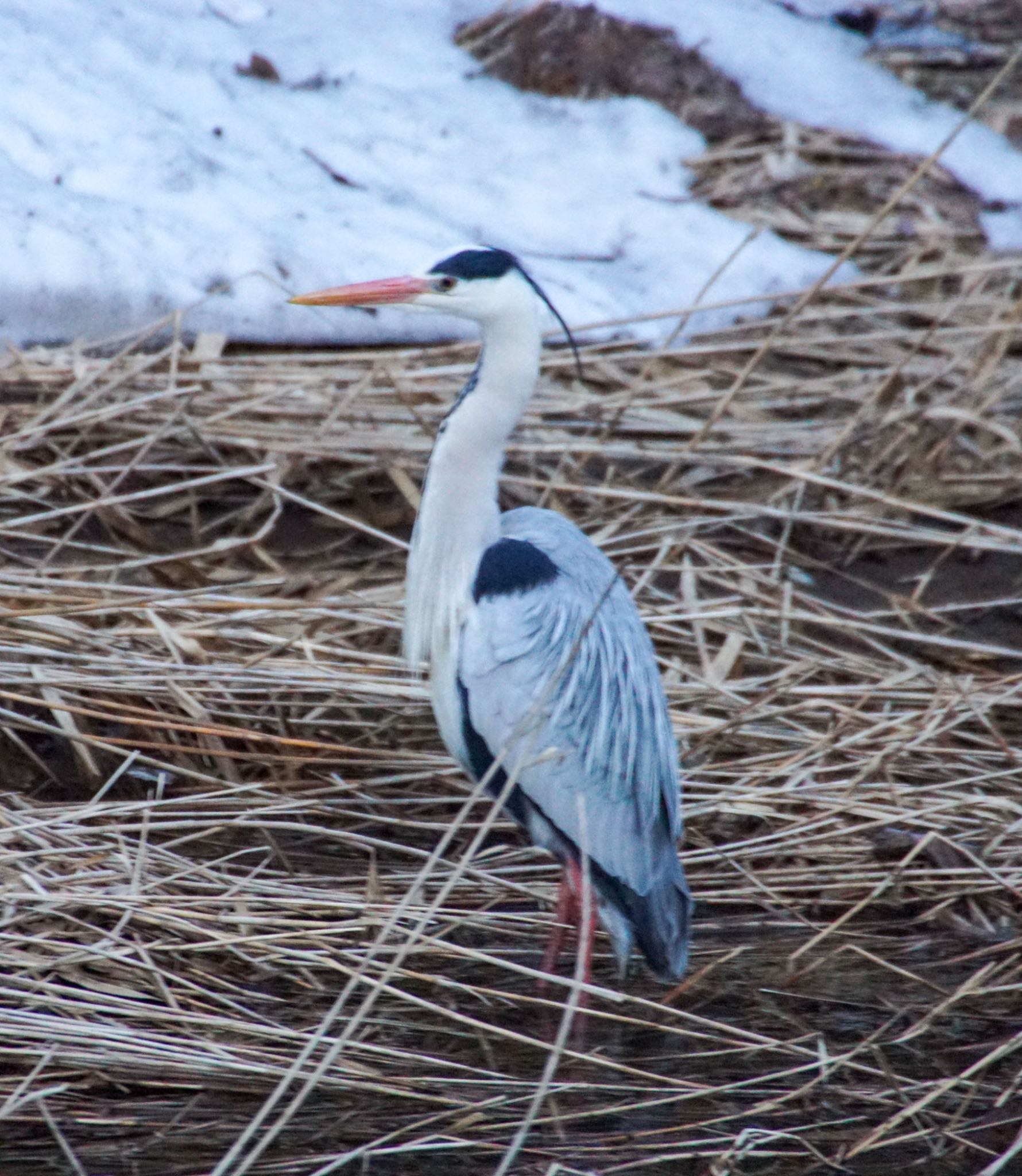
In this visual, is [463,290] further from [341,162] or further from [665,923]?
[341,162]

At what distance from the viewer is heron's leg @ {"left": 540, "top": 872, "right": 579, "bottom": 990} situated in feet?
10.3

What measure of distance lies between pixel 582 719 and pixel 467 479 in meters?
0.56

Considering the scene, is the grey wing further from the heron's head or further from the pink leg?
the heron's head

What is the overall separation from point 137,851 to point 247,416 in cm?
195

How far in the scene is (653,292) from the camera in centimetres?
594

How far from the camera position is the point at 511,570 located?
3092 mm

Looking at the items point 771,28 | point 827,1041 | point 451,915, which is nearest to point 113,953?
point 451,915

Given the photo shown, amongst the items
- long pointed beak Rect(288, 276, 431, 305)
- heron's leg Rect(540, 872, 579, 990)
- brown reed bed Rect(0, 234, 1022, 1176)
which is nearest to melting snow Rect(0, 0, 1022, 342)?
brown reed bed Rect(0, 234, 1022, 1176)

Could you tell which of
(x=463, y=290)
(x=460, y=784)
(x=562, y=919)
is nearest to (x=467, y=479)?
(x=463, y=290)

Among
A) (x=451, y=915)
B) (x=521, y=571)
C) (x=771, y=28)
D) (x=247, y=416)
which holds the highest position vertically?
(x=771, y=28)

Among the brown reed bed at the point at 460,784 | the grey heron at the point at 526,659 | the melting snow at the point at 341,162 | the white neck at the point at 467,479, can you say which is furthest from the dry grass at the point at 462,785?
the white neck at the point at 467,479

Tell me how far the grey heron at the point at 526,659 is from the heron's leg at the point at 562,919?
0.01 meters

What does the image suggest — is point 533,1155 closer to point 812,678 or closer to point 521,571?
point 521,571

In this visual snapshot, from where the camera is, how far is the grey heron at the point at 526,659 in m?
3.07
